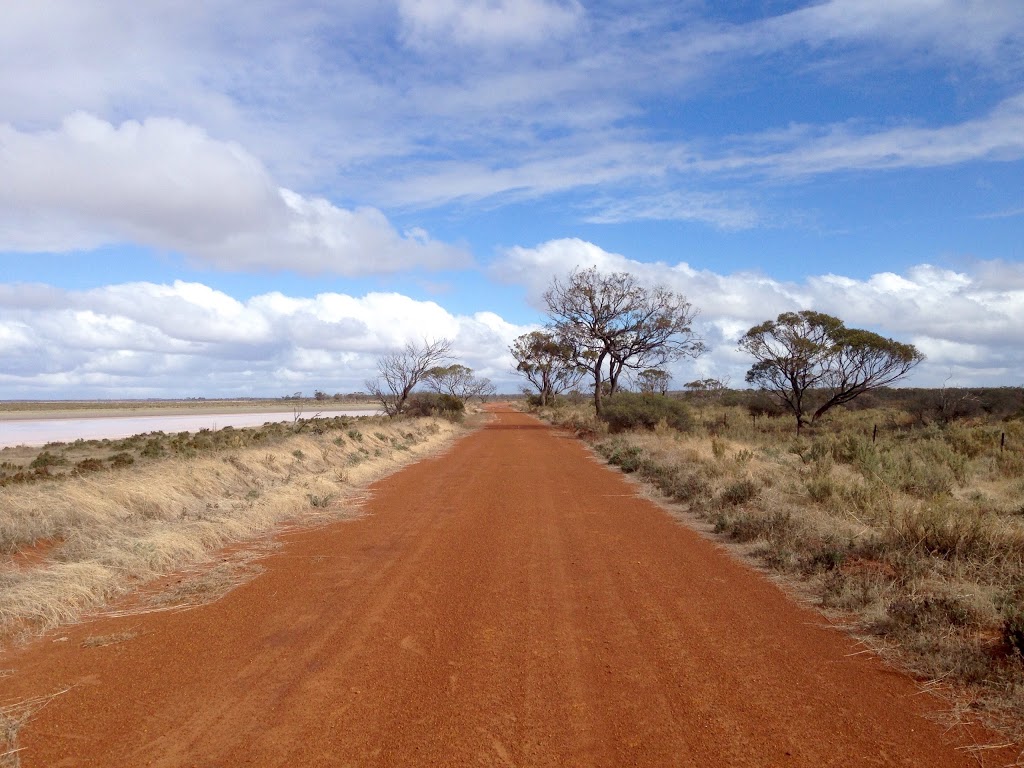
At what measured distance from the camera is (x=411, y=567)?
8.35 metres

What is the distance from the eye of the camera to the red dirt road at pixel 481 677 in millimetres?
4055

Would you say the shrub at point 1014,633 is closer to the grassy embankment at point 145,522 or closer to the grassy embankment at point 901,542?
the grassy embankment at point 901,542

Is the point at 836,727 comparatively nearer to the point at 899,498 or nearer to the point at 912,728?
the point at 912,728

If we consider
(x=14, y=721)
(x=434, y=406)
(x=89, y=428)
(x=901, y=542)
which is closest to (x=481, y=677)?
(x=14, y=721)

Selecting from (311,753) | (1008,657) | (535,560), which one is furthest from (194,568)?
(1008,657)

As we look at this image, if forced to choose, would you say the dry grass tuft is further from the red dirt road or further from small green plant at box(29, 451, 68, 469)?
small green plant at box(29, 451, 68, 469)

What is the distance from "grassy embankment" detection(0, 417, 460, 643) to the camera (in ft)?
22.9

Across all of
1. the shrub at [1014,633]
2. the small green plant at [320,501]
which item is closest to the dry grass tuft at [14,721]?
the shrub at [1014,633]

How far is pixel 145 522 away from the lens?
Result: 34.2 feet

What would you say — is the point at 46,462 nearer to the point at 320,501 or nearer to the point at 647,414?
the point at 320,501

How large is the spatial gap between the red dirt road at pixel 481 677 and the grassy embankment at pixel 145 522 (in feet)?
2.23

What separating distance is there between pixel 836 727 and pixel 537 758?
76.4 inches

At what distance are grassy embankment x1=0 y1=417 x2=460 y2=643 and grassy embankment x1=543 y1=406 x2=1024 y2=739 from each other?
6.59 metres

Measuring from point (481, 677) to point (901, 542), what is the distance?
5988mm
